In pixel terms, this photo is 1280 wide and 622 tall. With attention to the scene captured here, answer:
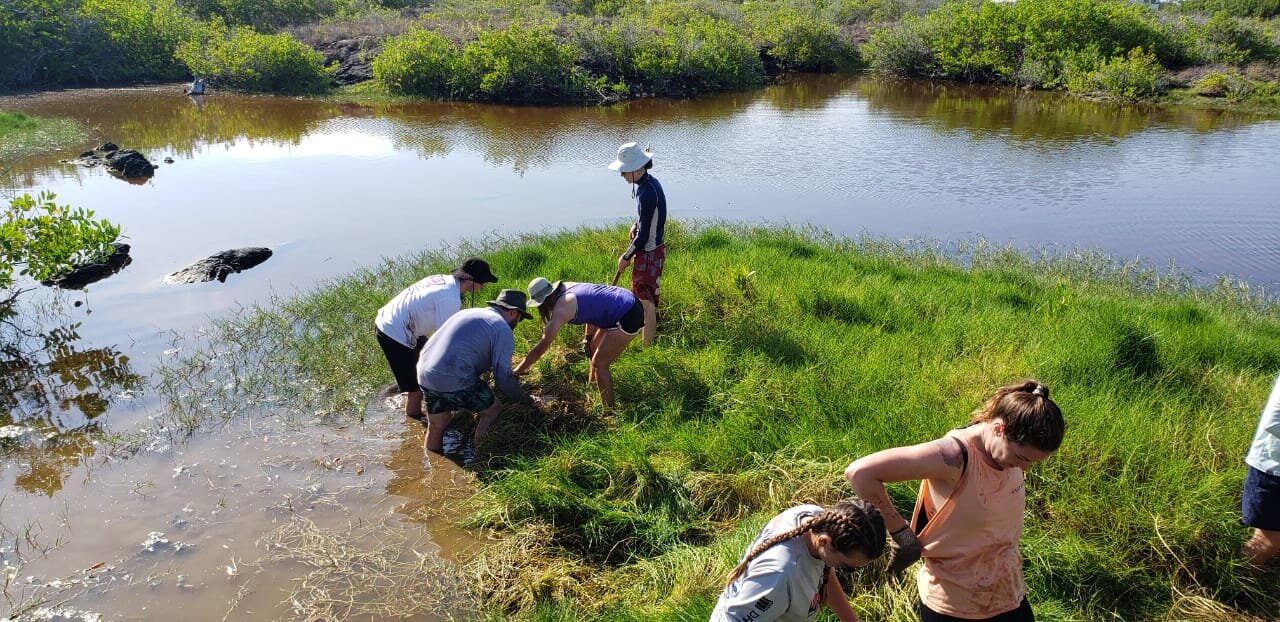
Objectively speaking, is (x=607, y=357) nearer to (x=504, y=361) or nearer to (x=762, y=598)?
(x=504, y=361)

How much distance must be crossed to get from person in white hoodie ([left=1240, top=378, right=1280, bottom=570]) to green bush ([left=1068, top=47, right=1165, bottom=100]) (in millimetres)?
25197

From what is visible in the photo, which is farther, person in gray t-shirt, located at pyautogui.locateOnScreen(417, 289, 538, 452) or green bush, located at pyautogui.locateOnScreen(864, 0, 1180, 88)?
green bush, located at pyautogui.locateOnScreen(864, 0, 1180, 88)

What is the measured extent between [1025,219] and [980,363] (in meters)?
7.37

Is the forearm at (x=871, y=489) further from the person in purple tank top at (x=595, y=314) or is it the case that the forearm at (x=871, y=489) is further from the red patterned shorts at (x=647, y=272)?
the red patterned shorts at (x=647, y=272)

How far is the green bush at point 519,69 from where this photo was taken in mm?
26578

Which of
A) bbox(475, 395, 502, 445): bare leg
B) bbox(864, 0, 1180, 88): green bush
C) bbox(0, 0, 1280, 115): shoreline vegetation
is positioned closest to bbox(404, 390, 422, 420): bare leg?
bbox(475, 395, 502, 445): bare leg

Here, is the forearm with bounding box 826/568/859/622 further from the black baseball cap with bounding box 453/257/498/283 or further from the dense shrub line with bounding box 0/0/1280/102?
the dense shrub line with bounding box 0/0/1280/102

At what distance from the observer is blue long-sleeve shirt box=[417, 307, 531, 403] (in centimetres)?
530

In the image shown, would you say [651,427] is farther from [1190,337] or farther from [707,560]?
[1190,337]

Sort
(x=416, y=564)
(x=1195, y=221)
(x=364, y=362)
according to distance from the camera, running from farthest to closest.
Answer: (x=1195, y=221)
(x=364, y=362)
(x=416, y=564)

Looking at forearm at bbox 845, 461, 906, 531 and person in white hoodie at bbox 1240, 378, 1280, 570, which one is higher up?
forearm at bbox 845, 461, 906, 531

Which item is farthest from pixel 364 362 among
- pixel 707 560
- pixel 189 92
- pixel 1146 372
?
pixel 189 92

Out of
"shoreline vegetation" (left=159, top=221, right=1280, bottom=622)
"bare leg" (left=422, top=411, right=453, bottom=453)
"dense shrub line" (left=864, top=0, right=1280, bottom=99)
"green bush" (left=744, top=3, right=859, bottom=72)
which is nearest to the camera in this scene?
"shoreline vegetation" (left=159, top=221, right=1280, bottom=622)

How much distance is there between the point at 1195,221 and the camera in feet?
38.9
